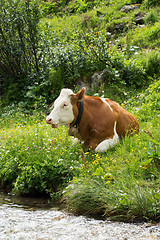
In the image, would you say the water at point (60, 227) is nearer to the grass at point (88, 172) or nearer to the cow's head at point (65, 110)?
the grass at point (88, 172)

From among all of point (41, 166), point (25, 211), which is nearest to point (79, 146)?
point (41, 166)

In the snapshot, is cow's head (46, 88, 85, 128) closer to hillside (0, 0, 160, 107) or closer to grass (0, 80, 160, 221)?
grass (0, 80, 160, 221)

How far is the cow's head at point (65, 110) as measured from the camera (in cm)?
489

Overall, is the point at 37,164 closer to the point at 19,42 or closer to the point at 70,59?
the point at 70,59

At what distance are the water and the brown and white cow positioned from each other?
1.50 meters

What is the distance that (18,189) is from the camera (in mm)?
5008

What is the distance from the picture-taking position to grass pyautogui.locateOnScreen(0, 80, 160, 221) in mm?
3633

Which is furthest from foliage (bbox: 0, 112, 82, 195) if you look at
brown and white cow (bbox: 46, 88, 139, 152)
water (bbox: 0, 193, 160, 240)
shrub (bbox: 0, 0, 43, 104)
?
shrub (bbox: 0, 0, 43, 104)

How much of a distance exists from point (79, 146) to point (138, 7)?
39.9 ft

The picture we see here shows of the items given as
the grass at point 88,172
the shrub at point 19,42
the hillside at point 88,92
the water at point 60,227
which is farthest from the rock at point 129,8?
the water at point 60,227

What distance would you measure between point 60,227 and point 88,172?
1255 millimetres

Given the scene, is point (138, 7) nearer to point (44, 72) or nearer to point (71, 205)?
point (44, 72)

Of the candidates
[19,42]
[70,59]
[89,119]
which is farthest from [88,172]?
[19,42]

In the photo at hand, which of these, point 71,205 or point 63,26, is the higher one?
point 63,26
